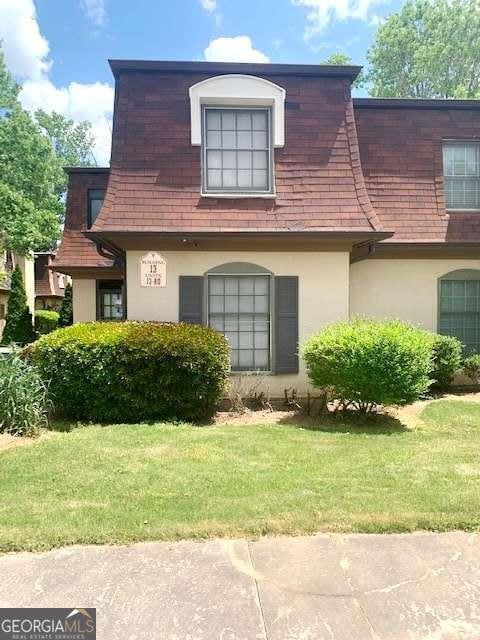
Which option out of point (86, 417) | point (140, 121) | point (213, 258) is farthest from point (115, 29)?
point (86, 417)

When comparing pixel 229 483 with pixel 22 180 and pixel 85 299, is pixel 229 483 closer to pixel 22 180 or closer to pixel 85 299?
pixel 85 299

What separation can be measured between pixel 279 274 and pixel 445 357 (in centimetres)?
346

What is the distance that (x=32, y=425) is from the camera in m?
6.00

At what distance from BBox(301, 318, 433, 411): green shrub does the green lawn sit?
564mm

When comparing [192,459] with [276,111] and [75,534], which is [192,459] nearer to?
[75,534]

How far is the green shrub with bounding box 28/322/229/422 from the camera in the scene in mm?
6523

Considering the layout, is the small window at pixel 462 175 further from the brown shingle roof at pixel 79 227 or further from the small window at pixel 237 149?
the brown shingle roof at pixel 79 227

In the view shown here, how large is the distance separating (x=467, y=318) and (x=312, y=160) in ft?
14.8

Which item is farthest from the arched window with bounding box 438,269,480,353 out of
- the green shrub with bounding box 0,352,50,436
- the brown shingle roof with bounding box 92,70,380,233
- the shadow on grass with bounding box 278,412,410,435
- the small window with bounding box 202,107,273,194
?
the green shrub with bounding box 0,352,50,436

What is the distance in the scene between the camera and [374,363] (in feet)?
21.0

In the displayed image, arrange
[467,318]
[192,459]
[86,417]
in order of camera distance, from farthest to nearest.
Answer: [467,318], [86,417], [192,459]

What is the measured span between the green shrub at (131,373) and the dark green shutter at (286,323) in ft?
5.10

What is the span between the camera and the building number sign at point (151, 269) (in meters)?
7.84

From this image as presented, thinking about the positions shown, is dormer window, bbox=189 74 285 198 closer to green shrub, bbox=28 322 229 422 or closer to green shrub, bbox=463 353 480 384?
green shrub, bbox=28 322 229 422
